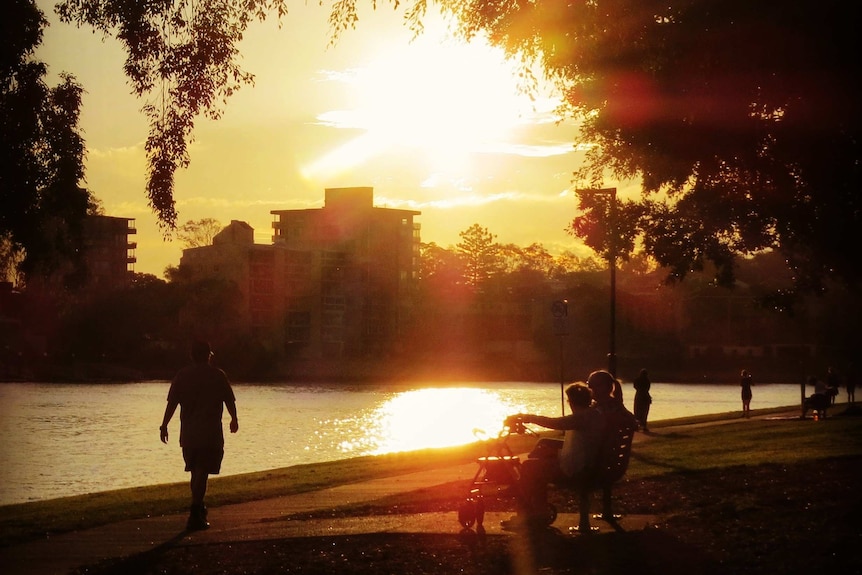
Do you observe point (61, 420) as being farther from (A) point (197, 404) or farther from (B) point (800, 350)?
(A) point (197, 404)

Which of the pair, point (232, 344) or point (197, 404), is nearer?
point (197, 404)

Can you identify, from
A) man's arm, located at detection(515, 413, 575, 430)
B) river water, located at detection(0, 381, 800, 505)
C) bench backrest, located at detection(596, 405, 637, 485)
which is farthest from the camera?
river water, located at detection(0, 381, 800, 505)

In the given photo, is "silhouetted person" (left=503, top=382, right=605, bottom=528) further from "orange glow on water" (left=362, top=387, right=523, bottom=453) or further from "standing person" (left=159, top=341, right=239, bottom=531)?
"orange glow on water" (left=362, top=387, right=523, bottom=453)

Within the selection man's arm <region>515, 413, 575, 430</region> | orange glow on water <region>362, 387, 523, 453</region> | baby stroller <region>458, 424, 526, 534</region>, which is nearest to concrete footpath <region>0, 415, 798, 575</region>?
baby stroller <region>458, 424, 526, 534</region>

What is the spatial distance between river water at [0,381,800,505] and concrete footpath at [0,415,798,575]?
1.62 meters

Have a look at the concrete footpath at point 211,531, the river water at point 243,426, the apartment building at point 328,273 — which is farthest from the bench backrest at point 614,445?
the apartment building at point 328,273

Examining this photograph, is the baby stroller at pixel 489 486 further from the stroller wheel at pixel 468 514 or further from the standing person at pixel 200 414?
the standing person at pixel 200 414

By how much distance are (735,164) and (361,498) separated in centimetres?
655

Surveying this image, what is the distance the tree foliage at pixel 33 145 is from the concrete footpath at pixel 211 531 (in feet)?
17.6

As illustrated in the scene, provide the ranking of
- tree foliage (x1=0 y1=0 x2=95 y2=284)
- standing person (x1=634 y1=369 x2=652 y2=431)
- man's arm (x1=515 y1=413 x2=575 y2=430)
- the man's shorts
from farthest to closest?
standing person (x1=634 y1=369 x2=652 y2=431)
tree foliage (x1=0 y1=0 x2=95 y2=284)
the man's shorts
man's arm (x1=515 y1=413 x2=575 y2=430)

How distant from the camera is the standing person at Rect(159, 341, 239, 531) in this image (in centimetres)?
1234

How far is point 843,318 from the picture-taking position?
3091 inches

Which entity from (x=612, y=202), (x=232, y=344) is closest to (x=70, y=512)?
(x=612, y=202)

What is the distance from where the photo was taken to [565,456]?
10.9 meters
